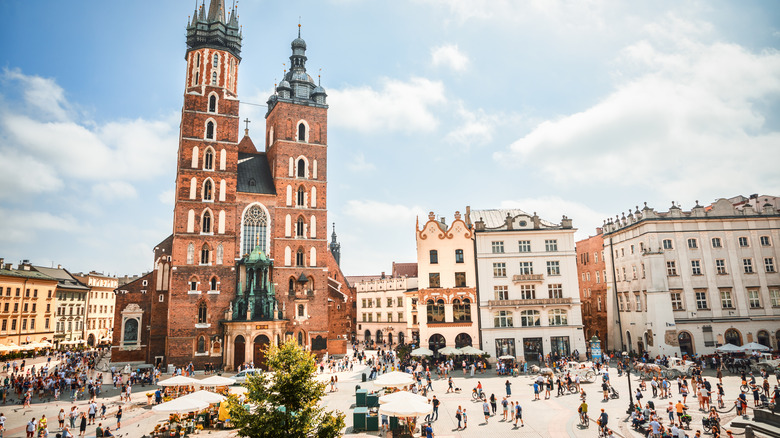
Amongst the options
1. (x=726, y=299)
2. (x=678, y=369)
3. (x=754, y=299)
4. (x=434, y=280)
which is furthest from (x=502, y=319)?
(x=754, y=299)

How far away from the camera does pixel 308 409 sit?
573 inches

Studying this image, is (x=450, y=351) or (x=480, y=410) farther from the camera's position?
(x=450, y=351)

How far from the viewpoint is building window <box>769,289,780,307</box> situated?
Answer: 44.4 meters

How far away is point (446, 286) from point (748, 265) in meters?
29.9

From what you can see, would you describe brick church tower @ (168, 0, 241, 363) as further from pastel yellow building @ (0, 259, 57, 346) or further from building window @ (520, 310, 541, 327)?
building window @ (520, 310, 541, 327)

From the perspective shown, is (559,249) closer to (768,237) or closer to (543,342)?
(543,342)

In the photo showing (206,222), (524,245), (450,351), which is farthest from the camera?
(206,222)

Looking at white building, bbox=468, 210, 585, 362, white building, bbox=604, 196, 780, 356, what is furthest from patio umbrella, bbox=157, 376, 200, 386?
white building, bbox=604, 196, 780, 356

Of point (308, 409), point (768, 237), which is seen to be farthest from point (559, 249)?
point (308, 409)

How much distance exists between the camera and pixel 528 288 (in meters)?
46.3

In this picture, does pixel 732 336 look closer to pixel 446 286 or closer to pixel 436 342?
pixel 446 286

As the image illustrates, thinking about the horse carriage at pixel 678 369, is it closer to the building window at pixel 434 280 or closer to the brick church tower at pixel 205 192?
the building window at pixel 434 280

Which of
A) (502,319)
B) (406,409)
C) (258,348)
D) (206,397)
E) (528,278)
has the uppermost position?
(528,278)

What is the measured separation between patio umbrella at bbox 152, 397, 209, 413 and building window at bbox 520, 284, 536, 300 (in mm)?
32612
